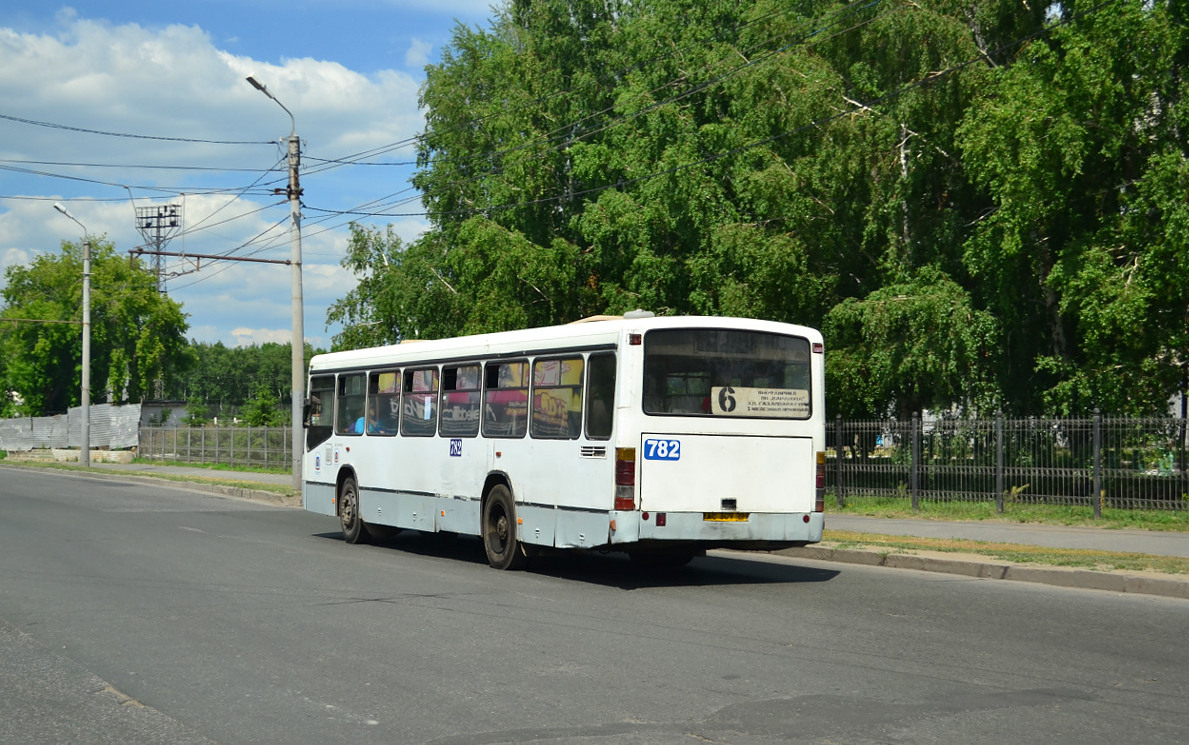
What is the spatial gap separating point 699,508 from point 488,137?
36.8 m

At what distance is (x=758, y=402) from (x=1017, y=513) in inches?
395

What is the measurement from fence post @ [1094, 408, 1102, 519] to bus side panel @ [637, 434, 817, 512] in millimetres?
9118

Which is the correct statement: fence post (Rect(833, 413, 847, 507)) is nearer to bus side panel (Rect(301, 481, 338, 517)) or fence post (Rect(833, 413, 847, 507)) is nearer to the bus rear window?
bus side panel (Rect(301, 481, 338, 517))

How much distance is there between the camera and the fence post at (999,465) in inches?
878

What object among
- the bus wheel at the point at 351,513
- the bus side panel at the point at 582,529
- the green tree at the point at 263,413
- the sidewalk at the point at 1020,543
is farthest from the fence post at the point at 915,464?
the green tree at the point at 263,413

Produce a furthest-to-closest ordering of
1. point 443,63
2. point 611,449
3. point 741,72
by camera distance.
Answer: point 443,63, point 741,72, point 611,449

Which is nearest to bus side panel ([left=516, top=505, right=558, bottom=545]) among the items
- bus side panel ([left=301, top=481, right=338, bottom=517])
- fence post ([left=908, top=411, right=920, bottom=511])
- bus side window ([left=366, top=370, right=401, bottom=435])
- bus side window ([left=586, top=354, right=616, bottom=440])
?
bus side window ([left=586, top=354, right=616, bottom=440])

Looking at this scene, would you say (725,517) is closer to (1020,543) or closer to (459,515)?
(459,515)

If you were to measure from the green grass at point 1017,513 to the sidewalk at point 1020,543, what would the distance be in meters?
0.63

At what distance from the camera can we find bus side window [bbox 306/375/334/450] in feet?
65.8

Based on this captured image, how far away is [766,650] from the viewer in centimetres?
903

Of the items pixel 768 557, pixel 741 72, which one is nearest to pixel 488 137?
pixel 741 72

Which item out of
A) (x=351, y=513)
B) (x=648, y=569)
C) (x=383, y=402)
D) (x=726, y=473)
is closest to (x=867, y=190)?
(x=383, y=402)

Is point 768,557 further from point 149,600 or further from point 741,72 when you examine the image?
point 741,72
